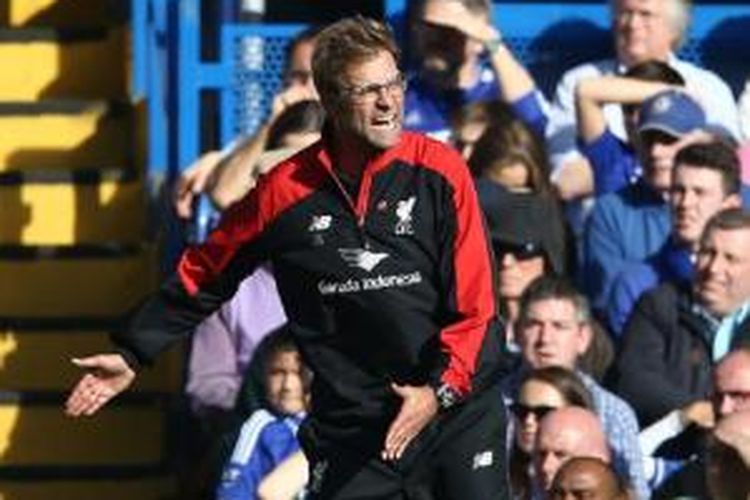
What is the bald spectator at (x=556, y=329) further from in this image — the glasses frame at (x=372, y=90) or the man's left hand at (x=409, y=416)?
the glasses frame at (x=372, y=90)

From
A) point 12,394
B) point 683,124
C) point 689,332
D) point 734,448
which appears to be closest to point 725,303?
point 689,332

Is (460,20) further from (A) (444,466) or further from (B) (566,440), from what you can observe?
(A) (444,466)

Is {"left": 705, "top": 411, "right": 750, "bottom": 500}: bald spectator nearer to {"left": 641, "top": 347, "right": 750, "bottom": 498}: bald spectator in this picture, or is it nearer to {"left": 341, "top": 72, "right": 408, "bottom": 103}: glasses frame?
{"left": 641, "top": 347, "right": 750, "bottom": 498}: bald spectator

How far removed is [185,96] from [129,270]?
69 cm

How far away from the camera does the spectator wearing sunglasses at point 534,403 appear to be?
361 inches

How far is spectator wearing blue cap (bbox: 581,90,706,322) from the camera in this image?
1009 cm

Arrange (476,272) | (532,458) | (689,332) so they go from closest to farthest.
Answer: (476,272) < (532,458) < (689,332)

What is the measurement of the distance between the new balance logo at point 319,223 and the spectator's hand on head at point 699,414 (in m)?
2.37

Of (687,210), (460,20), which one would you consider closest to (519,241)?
(687,210)

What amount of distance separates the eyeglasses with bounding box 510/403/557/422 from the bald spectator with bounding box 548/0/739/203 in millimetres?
1434

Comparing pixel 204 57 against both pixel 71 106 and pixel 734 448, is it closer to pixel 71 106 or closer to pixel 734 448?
pixel 71 106

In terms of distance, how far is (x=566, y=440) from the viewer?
8.93m

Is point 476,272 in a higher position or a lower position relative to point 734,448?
higher

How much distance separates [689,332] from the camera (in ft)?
31.8
